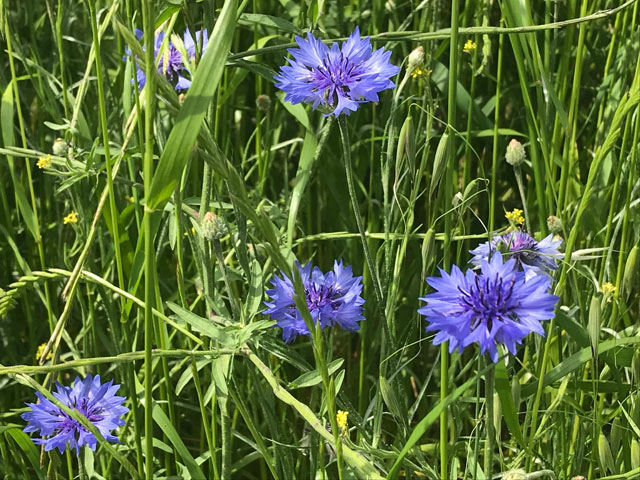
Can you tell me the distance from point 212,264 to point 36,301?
0.63 metres

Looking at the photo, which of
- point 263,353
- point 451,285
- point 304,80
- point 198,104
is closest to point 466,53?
point 304,80

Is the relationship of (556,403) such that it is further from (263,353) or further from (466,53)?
(466,53)

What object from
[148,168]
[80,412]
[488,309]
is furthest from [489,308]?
[80,412]

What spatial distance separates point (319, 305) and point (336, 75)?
0.23m

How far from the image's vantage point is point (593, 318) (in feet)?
2.30

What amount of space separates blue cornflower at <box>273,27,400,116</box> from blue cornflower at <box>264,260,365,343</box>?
0.60ft

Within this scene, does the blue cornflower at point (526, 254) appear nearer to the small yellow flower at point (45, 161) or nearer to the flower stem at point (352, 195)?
the flower stem at point (352, 195)

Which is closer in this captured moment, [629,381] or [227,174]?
[227,174]

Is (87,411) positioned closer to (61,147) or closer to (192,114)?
(61,147)

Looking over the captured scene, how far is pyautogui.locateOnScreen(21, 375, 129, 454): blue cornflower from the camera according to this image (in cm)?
87

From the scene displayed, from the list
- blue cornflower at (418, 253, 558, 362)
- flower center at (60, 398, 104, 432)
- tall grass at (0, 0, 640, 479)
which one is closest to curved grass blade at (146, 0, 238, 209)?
tall grass at (0, 0, 640, 479)

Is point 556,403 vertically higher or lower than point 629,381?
higher

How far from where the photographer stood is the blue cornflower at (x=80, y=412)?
34.3 inches

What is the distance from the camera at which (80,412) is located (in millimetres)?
920
